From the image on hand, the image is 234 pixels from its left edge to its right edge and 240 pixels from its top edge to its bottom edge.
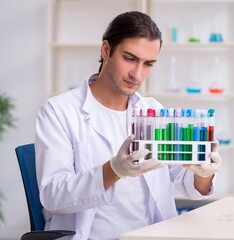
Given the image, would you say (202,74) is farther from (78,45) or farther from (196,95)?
(78,45)

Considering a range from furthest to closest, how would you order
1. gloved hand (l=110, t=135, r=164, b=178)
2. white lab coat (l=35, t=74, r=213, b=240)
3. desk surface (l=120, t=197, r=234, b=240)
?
white lab coat (l=35, t=74, r=213, b=240)
gloved hand (l=110, t=135, r=164, b=178)
desk surface (l=120, t=197, r=234, b=240)

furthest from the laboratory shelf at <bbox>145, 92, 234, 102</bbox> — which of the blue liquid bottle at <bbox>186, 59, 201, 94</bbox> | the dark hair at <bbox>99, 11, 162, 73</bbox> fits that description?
the dark hair at <bbox>99, 11, 162, 73</bbox>

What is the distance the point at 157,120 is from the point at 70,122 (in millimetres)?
403

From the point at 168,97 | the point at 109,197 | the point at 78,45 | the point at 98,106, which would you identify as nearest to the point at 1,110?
the point at 78,45

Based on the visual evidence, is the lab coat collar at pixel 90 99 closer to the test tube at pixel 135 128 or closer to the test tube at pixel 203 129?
the test tube at pixel 135 128

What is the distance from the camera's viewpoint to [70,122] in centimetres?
201

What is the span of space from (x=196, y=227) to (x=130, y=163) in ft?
0.82

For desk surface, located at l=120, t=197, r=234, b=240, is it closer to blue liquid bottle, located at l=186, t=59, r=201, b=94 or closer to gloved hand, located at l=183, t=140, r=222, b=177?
gloved hand, located at l=183, t=140, r=222, b=177

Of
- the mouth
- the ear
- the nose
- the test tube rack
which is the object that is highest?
the ear

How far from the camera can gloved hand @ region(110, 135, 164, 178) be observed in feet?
5.48

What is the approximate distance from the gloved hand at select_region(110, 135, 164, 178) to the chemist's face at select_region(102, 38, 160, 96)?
0.35 m

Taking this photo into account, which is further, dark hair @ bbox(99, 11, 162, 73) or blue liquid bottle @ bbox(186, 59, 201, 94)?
blue liquid bottle @ bbox(186, 59, 201, 94)

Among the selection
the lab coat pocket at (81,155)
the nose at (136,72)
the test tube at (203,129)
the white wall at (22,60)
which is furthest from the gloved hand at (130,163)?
the white wall at (22,60)

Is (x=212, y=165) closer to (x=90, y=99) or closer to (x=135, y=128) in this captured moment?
(x=135, y=128)
